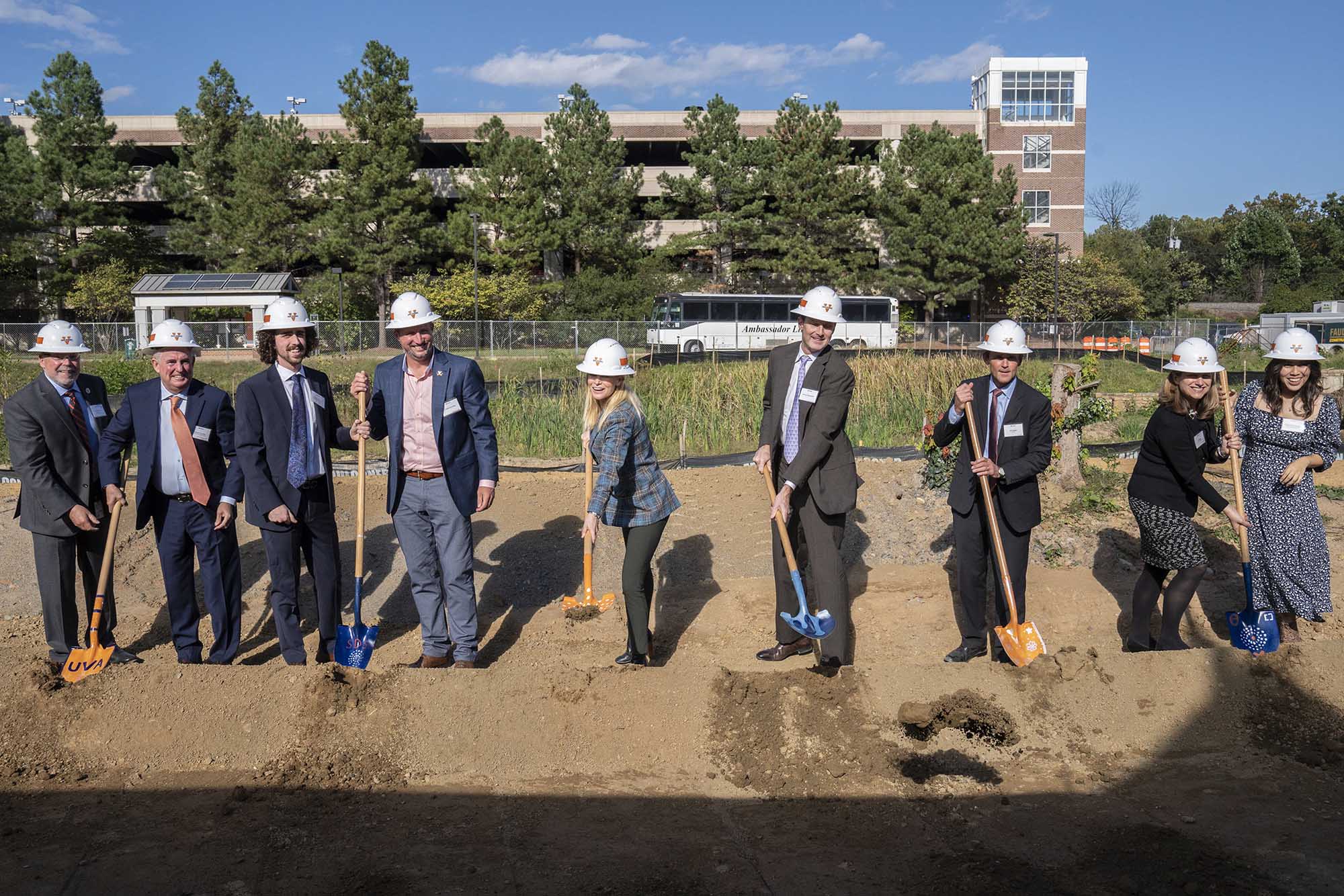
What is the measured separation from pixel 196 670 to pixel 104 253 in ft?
141

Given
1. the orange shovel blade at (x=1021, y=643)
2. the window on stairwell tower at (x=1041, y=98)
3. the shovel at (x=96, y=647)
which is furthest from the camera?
the window on stairwell tower at (x=1041, y=98)

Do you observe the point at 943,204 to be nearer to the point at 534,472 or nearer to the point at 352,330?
the point at 352,330

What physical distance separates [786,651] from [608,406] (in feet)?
5.49

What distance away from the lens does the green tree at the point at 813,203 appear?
44188mm

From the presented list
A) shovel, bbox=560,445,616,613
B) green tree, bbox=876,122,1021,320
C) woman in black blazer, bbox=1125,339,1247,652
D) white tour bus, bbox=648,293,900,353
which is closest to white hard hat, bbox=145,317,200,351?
shovel, bbox=560,445,616,613

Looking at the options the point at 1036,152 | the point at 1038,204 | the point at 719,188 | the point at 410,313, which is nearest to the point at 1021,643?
the point at 410,313

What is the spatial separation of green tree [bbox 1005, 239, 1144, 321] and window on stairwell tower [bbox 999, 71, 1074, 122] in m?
9.56

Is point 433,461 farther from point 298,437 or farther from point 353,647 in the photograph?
point 353,647

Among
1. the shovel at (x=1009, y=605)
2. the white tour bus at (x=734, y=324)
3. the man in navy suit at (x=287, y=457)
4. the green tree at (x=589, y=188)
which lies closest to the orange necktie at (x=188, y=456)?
the man in navy suit at (x=287, y=457)

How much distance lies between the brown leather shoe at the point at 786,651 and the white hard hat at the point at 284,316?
3.01 m

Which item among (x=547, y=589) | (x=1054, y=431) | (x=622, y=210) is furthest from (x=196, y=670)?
(x=622, y=210)

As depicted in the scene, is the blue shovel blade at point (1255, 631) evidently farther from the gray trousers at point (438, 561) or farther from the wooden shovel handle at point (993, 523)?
the gray trousers at point (438, 561)

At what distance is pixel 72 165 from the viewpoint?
134 feet

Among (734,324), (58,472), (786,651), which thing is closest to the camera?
(58,472)
